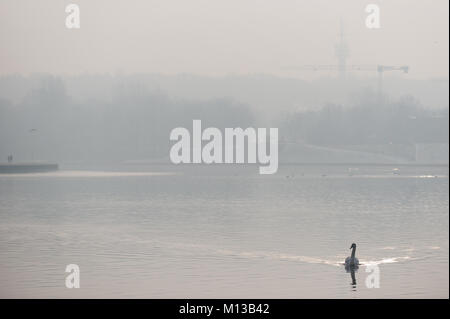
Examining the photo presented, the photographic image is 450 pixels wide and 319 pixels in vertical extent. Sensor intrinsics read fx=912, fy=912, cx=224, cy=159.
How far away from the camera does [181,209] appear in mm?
68438

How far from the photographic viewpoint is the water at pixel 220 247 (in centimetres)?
3014

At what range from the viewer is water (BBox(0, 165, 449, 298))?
30141mm

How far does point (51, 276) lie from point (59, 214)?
30348mm

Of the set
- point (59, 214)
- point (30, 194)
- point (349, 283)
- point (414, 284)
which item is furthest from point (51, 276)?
point (30, 194)

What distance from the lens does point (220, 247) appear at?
41.4m

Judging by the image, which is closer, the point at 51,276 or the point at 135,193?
the point at 51,276
